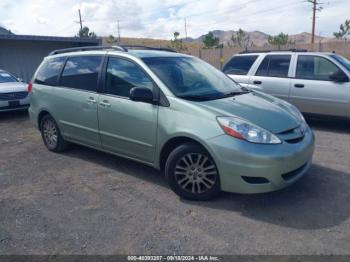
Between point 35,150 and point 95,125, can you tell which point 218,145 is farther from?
point 35,150

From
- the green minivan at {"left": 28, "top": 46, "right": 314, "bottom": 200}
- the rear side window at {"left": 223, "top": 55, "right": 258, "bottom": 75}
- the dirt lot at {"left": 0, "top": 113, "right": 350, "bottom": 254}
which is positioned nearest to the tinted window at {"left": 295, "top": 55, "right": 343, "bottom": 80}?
the rear side window at {"left": 223, "top": 55, "right": 258, "bottom": 75}

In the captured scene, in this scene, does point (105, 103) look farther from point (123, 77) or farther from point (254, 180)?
point (254, 180)

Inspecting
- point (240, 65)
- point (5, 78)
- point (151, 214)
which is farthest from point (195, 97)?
point (5, 78)

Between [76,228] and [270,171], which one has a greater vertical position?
[270,171]

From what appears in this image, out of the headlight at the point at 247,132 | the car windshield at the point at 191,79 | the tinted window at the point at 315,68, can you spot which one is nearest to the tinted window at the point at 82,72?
the car windshield at the point at 191,79

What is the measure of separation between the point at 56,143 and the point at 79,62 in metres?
1.51

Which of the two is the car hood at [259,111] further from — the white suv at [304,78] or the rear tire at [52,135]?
the rear tire at [52,135]

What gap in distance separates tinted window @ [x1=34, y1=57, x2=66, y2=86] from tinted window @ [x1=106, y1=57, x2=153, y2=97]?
1.35m

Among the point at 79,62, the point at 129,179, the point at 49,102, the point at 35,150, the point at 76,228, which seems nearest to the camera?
the point at 76,228

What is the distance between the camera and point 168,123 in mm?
3869

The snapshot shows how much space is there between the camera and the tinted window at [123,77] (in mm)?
4245

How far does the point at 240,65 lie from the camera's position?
808 cm

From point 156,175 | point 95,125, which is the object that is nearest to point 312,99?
point 156,175

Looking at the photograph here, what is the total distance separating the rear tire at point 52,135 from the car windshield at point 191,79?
2.27 metres
